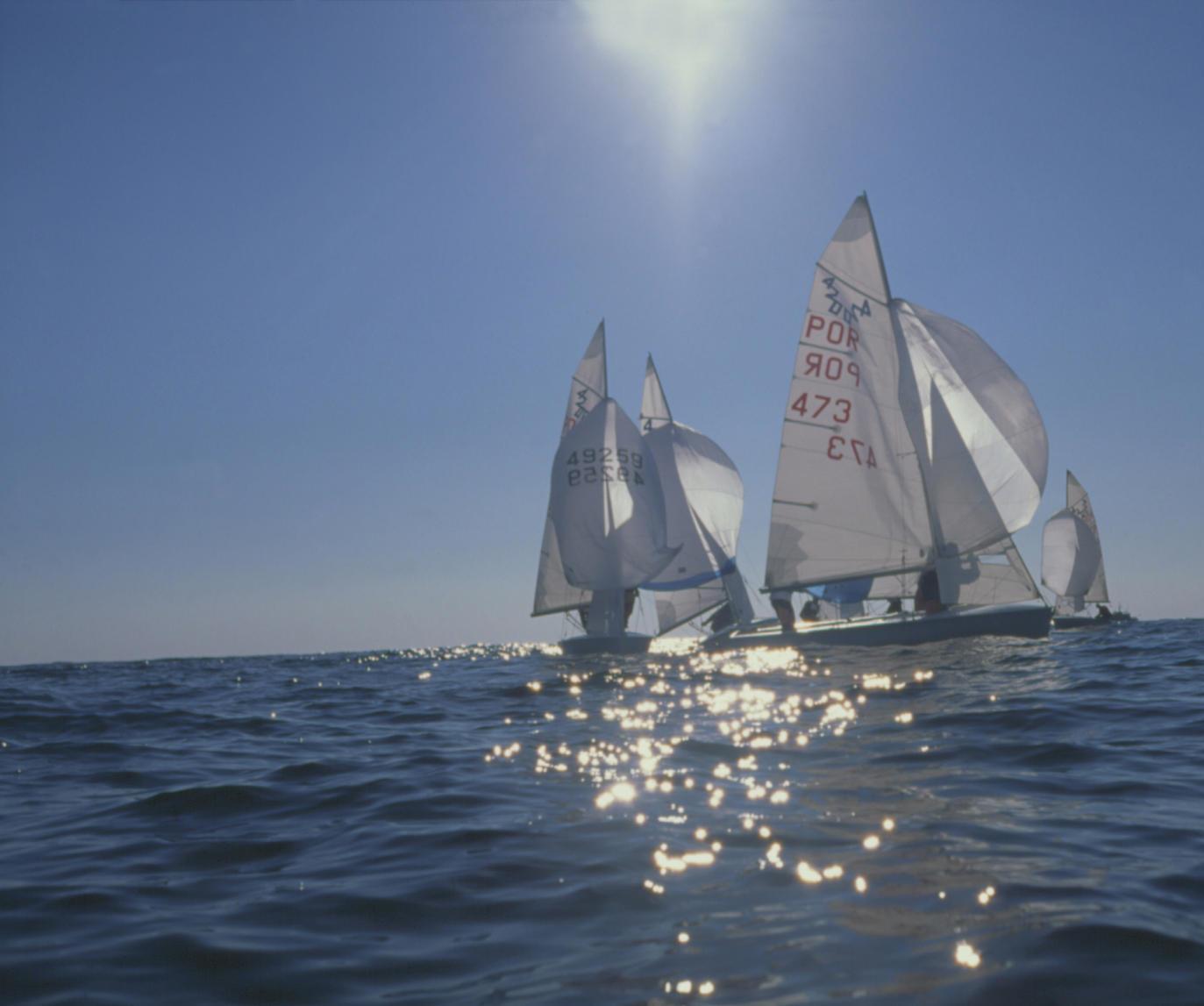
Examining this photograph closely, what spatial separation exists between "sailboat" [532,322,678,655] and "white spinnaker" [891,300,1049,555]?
9.69 meters

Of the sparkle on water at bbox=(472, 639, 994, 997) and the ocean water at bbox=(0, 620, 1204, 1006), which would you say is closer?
the ocean water at bbox=(0, 620, 1204, 1006)

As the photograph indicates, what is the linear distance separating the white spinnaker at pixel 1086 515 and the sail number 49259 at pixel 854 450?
42.6 m

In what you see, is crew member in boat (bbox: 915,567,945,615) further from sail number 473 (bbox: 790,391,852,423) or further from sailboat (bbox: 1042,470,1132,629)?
sailboat (bbox: 1042,470,1132,629)

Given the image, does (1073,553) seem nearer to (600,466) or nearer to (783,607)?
(783,607)

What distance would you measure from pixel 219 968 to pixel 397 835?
2318 mm

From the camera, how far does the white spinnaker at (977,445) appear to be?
87.2ft

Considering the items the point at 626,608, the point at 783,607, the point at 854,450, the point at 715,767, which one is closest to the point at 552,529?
the point at 626,608

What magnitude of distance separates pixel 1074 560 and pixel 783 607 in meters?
41.6

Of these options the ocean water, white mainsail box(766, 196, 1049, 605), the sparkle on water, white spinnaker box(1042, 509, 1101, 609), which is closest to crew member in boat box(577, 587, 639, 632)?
white mainsail box(766, 196, 1049, 605)

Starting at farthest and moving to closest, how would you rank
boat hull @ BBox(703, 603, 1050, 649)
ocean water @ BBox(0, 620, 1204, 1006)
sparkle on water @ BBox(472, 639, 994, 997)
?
boat hull @ BBox(703, 603, 1050, 649)
sparkle on water @ BBox(472, 639, 994, 997)
ocean water @ BBox(0, 620, 1204, 1006)

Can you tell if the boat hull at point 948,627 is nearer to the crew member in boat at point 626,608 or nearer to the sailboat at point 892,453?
the sailboat at point 892,453

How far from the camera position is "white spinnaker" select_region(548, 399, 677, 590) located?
32.1 meters

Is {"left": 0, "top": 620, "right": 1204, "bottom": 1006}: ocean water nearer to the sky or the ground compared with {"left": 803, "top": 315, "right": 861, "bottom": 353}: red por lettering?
nearer to the ground

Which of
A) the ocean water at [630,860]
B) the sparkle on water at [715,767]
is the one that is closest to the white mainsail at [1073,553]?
the sparkle on water at [715,767]
